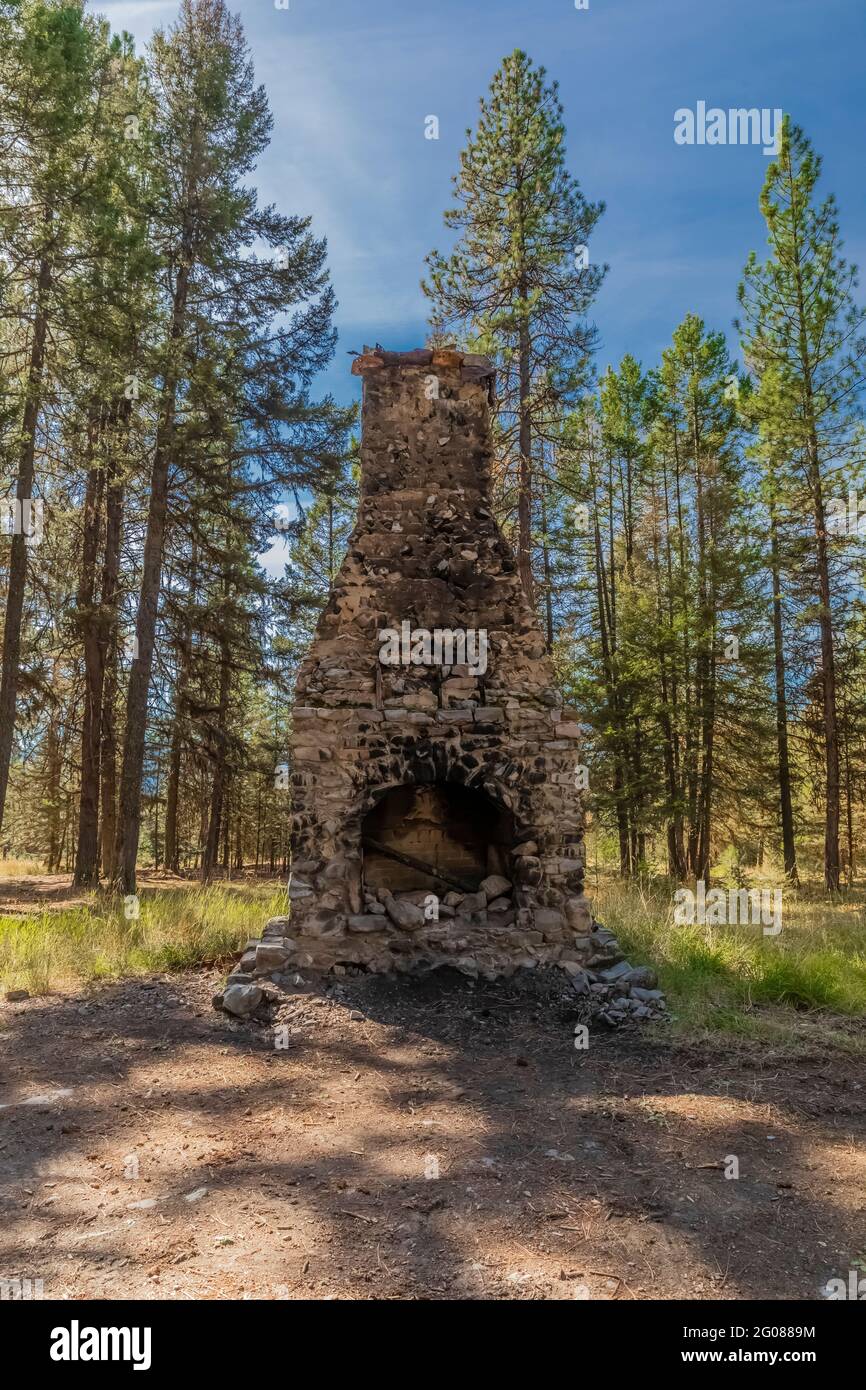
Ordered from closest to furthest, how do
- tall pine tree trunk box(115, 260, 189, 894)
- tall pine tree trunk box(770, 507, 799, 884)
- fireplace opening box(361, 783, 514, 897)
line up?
fireplace opening box(361, 783, 514, 897) < tall pine tree trunk box(115, 260, 189, 894) < tall pine tree trunk box(770, 507, 799, 884)

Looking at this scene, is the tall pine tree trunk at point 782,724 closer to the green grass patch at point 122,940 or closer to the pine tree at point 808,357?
the pine tree at point 808,357

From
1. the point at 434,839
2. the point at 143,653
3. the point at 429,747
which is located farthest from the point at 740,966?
the point at 143,653

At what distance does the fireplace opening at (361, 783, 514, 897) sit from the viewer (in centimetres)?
791

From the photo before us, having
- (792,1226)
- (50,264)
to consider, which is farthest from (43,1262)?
→ (50,264)

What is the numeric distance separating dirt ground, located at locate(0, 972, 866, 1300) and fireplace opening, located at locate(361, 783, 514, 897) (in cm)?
171

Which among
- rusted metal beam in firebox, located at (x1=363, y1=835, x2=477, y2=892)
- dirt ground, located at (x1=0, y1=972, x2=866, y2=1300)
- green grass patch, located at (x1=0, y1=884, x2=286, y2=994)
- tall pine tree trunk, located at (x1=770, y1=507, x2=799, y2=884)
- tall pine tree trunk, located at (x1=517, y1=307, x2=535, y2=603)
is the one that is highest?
tall pine tree trunk, located at (x1=517, y1=307, x2=535, y2=603)

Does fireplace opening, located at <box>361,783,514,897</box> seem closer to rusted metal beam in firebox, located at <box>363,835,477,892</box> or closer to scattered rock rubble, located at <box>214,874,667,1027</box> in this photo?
rusted metal beam in firebox, located at <box>363,835,477,892</box>

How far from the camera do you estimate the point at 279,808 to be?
936 inches

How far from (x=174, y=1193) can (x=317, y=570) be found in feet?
64.0

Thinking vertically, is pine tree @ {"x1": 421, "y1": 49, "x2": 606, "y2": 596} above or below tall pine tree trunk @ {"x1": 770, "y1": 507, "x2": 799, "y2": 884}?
above

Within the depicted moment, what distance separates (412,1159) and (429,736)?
3.89 meters

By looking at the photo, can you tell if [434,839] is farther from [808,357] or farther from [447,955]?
[808,357]

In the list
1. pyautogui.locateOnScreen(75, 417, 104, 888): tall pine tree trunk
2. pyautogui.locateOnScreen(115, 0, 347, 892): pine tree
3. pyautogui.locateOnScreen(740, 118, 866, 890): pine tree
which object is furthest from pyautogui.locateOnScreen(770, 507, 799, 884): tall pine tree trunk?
pyautogui.locateOnScreen(75, 417, 104, 888): tall pine tree trunk

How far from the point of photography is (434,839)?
8109mm
